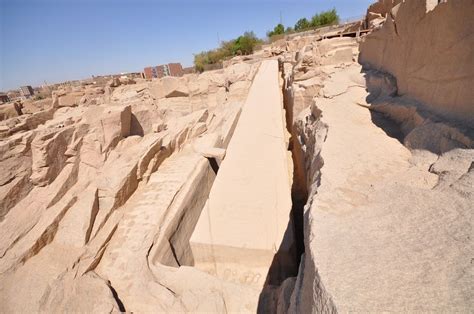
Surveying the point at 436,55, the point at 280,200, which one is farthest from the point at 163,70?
the point at 436,55

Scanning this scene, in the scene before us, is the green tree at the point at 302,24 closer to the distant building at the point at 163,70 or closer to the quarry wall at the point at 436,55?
the distant building at the point at 163,70

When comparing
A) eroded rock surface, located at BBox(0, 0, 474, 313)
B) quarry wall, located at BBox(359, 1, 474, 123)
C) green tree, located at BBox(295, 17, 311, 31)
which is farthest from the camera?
green tree, located at BBox(295, 17, 311, 31)

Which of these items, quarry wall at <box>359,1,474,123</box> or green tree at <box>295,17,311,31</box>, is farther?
green tree at <box>295,17,311,31</box>

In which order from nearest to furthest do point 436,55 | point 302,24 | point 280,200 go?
point 436,55, point 280,200, point 302,24

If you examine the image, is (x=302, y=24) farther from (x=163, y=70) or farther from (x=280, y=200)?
(x=280, y=200)

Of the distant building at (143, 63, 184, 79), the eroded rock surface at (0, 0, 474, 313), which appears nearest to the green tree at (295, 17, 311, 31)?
the distant building at (143, 63, 184, 79)

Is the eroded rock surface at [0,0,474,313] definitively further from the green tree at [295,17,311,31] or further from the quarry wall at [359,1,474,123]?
the green tree at [295,17,311,31]

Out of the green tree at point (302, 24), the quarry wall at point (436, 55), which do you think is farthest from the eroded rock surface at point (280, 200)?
the green tree at point (302, 24)

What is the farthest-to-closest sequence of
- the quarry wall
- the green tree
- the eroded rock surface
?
the green tree, the quarry wall, the eroded rock surface

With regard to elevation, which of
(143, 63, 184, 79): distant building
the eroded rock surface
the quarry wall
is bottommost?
the eroded rock surface

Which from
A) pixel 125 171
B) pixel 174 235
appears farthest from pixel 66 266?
pixel 125 171

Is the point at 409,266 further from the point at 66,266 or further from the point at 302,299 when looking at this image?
the point at 66,266

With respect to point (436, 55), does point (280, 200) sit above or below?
below

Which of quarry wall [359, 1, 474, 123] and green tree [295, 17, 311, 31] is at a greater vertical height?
green tree [295, 17, 311, 31]
